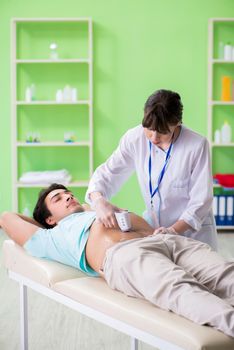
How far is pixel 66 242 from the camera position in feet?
7.40

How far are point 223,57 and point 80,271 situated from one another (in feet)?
10.2

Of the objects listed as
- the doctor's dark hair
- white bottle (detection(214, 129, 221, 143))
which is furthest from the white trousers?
white bottle (detection(214, 129, 221, 143))

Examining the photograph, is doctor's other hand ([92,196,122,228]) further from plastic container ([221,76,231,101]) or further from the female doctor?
plastic container ([221,76,231,101])

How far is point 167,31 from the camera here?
4.96 meters

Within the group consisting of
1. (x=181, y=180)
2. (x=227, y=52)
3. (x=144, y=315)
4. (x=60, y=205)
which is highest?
(x=227, y=52)

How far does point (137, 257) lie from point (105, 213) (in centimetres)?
34

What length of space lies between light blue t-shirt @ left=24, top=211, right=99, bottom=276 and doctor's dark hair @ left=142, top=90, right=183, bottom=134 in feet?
1.44

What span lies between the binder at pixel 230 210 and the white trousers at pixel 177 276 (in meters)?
2.83

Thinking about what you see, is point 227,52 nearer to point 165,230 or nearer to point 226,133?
point 226,133

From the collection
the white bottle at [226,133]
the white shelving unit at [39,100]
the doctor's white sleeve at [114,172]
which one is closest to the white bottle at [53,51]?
the white shelving unit at [39,100]

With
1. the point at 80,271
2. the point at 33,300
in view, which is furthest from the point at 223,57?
the point at 80,271

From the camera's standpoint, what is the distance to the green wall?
494 centimetres

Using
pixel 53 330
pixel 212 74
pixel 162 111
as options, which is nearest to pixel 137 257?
pixel 162 111

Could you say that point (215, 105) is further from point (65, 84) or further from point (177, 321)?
point (177, 321)
